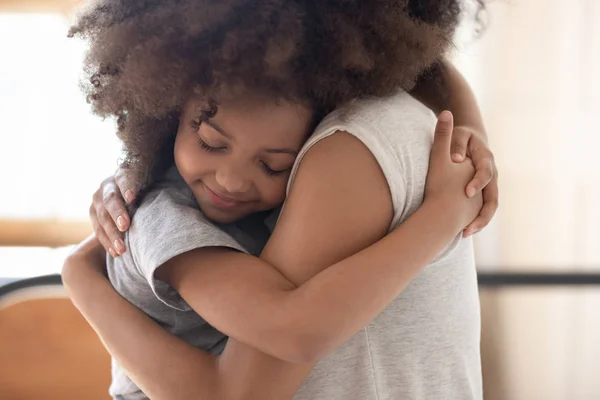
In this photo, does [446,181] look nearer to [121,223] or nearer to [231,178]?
[231,178]

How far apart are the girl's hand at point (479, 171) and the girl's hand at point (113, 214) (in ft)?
1.40

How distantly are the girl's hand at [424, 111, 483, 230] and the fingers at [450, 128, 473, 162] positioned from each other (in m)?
0.01

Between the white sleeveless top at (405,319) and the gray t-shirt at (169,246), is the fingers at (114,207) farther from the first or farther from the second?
the white sleeveless top at (405,319)

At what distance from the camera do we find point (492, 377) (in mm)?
1739

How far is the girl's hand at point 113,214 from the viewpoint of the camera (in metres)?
0.81

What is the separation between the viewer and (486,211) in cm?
77

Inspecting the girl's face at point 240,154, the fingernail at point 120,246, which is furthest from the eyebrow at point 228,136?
the fingernail at point 120,246

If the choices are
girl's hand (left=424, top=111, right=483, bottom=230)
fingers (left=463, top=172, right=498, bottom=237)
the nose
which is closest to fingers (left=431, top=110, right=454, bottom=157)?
girl's hand (left=424, top=111, right=483, bottom=230)

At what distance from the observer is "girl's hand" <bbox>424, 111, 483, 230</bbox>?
0.70m

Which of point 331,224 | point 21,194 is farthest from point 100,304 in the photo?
point 21,194

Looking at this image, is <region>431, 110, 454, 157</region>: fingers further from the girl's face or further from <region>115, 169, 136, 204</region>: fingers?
<region>115, 169, 136, 204</region>: fingers

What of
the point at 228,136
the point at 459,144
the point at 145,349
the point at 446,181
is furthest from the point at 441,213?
the point at 145,349

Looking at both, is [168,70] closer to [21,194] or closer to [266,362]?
[266,362]

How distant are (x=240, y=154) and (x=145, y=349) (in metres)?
0.27
